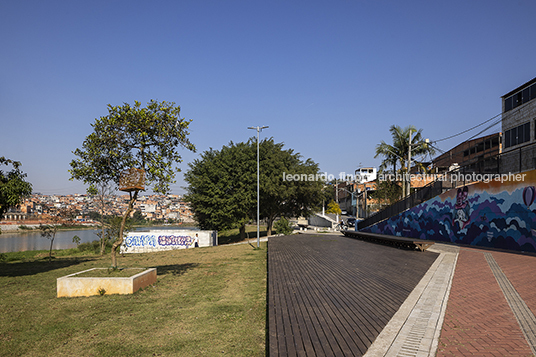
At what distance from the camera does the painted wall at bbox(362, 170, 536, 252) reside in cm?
1552

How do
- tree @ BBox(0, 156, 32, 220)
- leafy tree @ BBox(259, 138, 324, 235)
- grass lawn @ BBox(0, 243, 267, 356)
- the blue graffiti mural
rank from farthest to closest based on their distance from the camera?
leafy tree @ BBox(259, 138, 324, 235) → the blue graffiti mural → tree @ BBox(0, 156, 32, 220) → grass lawn @ BBox(0, 243, 267, 356)

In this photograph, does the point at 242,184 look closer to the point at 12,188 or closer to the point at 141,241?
the point at 141,241

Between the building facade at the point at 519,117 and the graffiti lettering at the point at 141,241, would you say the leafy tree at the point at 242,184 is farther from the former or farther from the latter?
the building facade at the point at 519,117

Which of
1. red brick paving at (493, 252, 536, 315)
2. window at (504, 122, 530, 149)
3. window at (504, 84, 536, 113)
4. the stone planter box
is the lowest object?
red brick paving at (493, 252, 536, 315)

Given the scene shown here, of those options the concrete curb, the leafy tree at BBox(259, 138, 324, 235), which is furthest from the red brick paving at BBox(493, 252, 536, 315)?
the leafy tree at BBox(259, 138, 324, 235)

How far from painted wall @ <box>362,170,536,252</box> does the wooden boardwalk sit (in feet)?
21.4

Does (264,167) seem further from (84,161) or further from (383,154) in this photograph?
(84,161)

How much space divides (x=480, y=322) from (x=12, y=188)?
14653 millimetres

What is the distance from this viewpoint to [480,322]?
19.0 feet

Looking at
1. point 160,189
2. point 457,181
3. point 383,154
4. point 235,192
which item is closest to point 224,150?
point 235,192

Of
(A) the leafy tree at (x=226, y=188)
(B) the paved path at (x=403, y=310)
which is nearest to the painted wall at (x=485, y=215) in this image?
(B) the paved path at (x=403, y=310)

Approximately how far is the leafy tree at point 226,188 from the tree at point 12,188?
72.4ft

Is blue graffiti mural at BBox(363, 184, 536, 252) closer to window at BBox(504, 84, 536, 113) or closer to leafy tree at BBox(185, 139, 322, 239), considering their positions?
window at BBox(504, 84, 536, 113)

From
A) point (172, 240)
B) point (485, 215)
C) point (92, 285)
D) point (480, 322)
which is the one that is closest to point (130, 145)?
point (92, 285)
